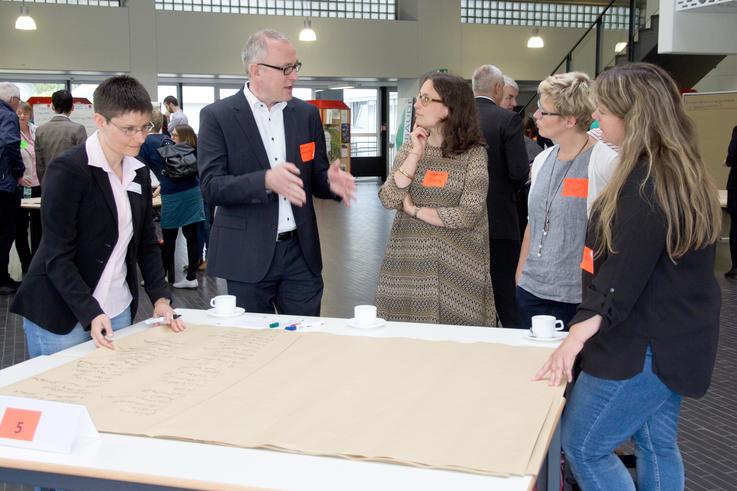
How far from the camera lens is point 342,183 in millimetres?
2752

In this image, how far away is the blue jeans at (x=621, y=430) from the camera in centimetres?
188

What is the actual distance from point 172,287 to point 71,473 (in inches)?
221

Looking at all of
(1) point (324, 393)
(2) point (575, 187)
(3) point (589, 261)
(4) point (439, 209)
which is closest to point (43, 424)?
(1) point (324, 393)

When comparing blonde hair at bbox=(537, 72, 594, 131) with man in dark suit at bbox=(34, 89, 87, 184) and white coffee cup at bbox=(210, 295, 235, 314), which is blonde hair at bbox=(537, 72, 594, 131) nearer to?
white coffee cup at bbox=(210, 295, 235, 314)

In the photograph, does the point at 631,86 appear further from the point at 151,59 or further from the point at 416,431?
the point at 151,59

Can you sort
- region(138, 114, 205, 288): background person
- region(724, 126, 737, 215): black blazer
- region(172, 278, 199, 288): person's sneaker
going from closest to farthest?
region(138, 114, 205, 288): background person, region(172, 278, 199, 288): person's sneaker, region(724, 126, 737, 215): black blazer

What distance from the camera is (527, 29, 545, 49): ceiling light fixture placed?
16.0m

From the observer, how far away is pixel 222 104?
9.28ft

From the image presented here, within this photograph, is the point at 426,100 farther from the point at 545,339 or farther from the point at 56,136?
the point at 56,136

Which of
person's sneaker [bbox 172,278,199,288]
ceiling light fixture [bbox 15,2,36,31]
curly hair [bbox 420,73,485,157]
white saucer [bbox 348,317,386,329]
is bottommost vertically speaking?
person's sneaker [bbox 172,278,199,288]

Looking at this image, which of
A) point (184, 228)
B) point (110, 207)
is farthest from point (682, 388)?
point (184, 228)

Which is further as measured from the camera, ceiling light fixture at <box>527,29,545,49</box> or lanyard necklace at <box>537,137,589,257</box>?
ceiling light fixture at <box>527,29,545,49</box>

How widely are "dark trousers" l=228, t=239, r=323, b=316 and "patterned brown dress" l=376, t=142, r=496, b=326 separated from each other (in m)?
0.31

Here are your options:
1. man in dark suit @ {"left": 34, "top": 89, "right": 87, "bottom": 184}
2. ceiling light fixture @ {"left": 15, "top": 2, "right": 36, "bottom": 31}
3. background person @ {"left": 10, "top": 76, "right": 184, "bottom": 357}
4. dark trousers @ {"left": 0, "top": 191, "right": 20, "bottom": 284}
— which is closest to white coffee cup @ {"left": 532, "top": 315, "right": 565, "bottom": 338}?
background person @ {"left": 10, "top": 76, "right": 184, "bottom": 357}
